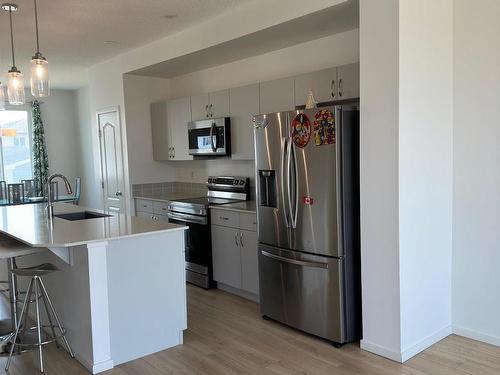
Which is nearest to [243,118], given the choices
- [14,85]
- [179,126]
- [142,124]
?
[179,126]

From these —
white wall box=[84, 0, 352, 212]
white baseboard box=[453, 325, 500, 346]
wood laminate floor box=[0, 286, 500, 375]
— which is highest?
white wall box=[84, 0, 352, 212]

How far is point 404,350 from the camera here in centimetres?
302

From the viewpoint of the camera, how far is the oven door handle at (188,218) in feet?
15.5

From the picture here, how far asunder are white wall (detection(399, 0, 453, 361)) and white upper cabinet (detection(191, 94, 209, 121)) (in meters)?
2.74

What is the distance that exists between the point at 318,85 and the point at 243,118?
1.07 meters

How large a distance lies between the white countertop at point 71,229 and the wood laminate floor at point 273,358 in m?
0.82

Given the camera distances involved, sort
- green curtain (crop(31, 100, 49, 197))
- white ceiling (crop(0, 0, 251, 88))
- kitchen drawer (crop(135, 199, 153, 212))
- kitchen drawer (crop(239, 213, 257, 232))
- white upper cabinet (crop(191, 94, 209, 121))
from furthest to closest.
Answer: green curtain (crop(31, 100, 49, 197))
kitchen drawer (crop(135, 199, 153, 212))
white upper cabinet (crop(191, 94, 209, 121))
kitchen drawer (crop(239, 213, 257, 232))
white ceiling (crop(0, 0, 251, 88))

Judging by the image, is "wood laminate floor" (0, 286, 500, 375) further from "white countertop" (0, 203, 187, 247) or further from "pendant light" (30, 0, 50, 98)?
"pendant light" (30, 0, 50, 98)

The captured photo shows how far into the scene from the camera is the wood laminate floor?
2941mm

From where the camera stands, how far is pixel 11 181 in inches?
340

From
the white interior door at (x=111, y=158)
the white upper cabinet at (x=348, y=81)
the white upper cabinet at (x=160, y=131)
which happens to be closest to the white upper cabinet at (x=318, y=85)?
the white upper cabinet at (x=348, y=81)

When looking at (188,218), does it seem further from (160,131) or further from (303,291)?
(303,291)

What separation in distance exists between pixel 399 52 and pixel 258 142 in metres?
1.36

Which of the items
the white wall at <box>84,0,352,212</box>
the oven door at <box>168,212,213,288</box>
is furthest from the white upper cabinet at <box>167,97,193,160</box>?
the oven door at <box>168,212,213,288</box>
